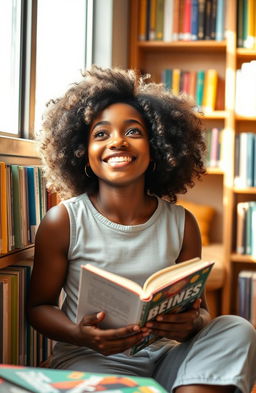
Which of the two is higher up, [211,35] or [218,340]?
[211,35]

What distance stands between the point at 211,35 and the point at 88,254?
2133mm

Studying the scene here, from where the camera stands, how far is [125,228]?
4.67ft

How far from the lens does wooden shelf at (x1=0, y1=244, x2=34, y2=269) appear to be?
4.81ft

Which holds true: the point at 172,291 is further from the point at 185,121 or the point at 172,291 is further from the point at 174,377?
the point at 185,121

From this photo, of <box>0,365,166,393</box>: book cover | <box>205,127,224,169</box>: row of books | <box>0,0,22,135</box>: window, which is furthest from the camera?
<box>205,127,224,169</box>: row of books

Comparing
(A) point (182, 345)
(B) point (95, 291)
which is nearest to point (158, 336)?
(A) point (182, 345)

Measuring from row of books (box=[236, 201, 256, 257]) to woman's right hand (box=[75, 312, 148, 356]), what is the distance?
2035 mm

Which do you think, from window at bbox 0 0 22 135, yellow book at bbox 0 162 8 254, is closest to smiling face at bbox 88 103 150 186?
yellow book at bbox 0 162 8 254

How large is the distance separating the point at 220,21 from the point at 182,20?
8.1 inches

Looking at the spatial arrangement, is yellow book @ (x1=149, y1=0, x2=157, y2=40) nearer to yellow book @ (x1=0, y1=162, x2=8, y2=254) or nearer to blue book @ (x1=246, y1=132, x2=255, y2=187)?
blue book @ (x1=246, y1=132, x2=255, y2=187)

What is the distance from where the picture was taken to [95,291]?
3.72ft

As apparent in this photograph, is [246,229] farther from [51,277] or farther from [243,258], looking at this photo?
[51,277]

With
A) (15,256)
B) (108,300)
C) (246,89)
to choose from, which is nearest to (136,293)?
(108,300)

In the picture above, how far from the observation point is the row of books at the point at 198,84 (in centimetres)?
323
